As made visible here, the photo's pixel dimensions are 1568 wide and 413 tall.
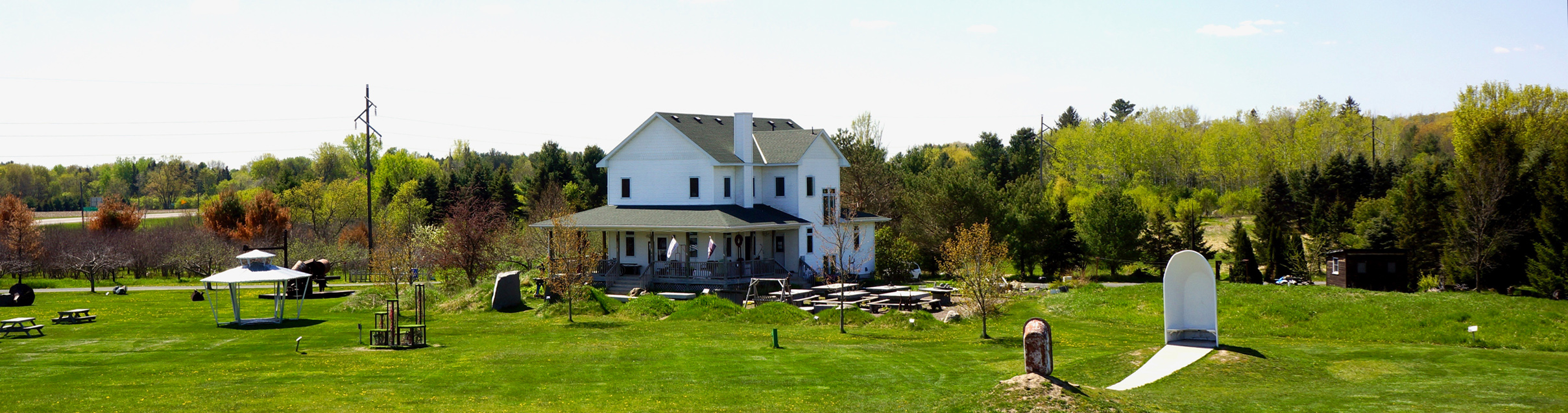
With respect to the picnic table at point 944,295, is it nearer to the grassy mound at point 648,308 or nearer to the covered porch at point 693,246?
the covered porch at point 693,246

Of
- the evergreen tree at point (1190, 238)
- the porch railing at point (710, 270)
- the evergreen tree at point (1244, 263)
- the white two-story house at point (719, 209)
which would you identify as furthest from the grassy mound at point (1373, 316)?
the evergreen tree at point (1190, 238)

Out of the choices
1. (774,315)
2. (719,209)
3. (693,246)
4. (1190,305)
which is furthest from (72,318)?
(1190,305)

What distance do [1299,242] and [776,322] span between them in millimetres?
32181

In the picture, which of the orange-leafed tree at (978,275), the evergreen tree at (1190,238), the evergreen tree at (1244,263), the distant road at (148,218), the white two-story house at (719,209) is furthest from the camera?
the distant road at (148,218)

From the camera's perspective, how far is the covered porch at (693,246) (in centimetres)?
4112

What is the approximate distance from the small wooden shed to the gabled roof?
2320cm

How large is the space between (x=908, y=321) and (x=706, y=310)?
6.91 meters

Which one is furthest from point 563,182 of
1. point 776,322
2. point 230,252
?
point 776,322

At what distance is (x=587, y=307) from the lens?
3231cm

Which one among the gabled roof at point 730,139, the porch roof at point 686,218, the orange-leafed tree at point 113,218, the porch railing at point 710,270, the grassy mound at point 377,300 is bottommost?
the grassy mound at point 377,300

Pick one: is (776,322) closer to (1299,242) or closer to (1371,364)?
(1371,364)

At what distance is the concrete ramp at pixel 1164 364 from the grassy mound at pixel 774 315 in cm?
1237

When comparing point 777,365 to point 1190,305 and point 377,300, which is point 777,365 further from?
point 377,300

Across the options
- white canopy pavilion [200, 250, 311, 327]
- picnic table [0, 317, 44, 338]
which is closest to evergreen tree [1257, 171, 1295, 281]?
white canopy pavilion [200, 250, 311, 327]
